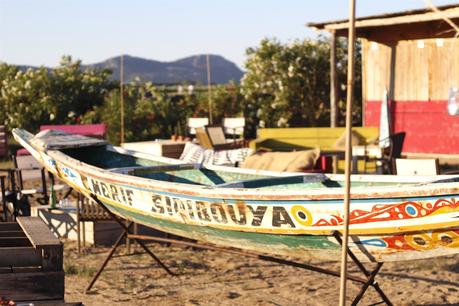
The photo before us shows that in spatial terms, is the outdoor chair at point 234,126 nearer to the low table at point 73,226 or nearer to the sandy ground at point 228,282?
the low table at point 73,226

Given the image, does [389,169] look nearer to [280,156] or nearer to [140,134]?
[280,156]

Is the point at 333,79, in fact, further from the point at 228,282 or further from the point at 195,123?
the point at 228,282

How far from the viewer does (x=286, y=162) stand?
11.1 meters

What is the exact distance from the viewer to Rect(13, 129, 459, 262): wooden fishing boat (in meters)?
6.34

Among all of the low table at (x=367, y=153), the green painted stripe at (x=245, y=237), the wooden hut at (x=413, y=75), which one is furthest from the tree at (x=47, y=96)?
the green painted stripe at (x=245, y=237)

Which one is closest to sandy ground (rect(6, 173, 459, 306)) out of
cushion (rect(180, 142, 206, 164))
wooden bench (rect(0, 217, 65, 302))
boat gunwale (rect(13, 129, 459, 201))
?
boat gunwale (rect(13, 129, 459, 201))

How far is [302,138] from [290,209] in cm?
1129

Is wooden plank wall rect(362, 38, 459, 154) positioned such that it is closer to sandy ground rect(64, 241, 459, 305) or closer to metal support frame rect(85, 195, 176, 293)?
sandy ground rect(64, 241, 459, 305)

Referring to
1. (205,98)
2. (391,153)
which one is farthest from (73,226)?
(205,98)

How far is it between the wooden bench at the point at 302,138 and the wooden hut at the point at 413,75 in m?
1.91

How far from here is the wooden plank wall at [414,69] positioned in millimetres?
18750

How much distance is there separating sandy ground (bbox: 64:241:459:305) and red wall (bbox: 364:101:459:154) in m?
9.57

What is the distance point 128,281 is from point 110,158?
226cm

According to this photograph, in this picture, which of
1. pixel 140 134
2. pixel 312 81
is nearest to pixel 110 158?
pixel 140 134
